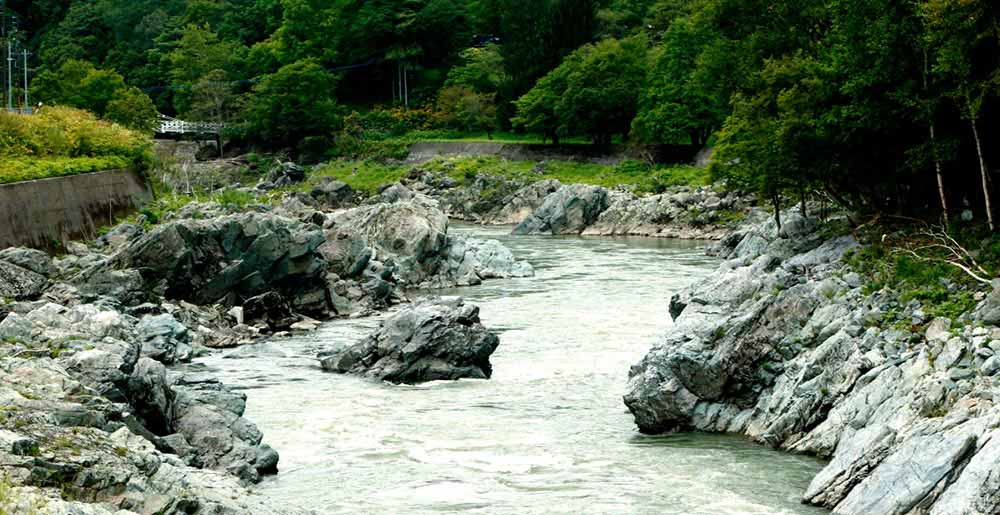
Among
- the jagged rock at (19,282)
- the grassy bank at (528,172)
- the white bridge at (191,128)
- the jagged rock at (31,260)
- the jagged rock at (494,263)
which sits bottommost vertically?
the jagged rock at (494,263)

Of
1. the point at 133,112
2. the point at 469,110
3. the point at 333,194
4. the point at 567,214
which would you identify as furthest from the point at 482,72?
the point at 567,214

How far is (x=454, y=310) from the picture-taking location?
112 feet

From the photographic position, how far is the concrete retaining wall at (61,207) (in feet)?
137

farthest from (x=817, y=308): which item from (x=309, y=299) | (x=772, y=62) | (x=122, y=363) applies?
(x=309, y=299)

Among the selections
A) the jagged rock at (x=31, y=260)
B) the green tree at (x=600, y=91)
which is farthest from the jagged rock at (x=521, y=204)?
the jagged rock at (x=31, y=260)

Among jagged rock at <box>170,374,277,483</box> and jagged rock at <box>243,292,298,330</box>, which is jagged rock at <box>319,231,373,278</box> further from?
jagged rock at <box>170,374,277,483</box>

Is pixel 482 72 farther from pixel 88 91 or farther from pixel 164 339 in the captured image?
pixel 164 339

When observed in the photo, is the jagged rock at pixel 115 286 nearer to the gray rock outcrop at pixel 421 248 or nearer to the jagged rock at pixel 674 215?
the gray rock outcrop at pixel 421 248

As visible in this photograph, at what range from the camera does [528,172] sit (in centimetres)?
9031

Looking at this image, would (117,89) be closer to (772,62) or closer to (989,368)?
(772,62)

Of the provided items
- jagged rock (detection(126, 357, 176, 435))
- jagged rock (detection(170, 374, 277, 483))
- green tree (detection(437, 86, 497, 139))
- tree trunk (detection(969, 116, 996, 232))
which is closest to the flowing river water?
jagged rock (detection(170, 374, 277, 483))

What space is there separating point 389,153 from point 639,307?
63054 millimetres

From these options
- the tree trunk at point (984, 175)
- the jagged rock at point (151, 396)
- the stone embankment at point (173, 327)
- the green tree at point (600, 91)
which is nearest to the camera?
the stone embankment at point (173, 327)

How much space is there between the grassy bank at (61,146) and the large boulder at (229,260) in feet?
20.9
